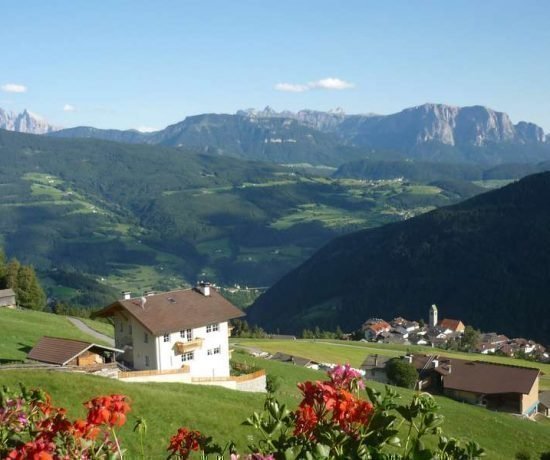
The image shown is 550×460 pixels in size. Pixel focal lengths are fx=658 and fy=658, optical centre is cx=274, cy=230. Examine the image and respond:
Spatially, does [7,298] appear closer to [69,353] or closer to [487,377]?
[69,353]

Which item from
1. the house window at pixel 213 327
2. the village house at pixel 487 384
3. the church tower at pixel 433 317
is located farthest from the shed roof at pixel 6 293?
the church tower at pixel 433 317

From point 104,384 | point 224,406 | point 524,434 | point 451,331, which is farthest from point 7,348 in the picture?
point 451,331

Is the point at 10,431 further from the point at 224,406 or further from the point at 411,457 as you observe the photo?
the point at 224,406

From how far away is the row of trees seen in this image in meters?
84.6

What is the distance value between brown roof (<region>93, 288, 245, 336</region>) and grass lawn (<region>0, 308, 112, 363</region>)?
6.42 metres

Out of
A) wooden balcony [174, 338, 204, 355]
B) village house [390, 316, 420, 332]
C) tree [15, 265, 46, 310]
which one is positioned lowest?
village house [390, 316, 420, 332]

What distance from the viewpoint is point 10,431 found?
5781 mm

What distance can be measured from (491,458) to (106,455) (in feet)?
122

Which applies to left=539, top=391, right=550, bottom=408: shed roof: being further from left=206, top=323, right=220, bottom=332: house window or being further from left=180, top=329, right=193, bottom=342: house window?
left=180, top=329, right=193, bottom=342: house window

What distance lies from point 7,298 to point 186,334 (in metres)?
37.5

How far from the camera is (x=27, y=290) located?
285 feet

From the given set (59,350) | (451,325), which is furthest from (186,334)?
(451,325)

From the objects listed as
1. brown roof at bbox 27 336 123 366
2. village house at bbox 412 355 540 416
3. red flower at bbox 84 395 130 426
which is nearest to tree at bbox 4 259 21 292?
brown roof at bbox 27 336 123 366

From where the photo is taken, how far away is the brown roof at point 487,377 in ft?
227
